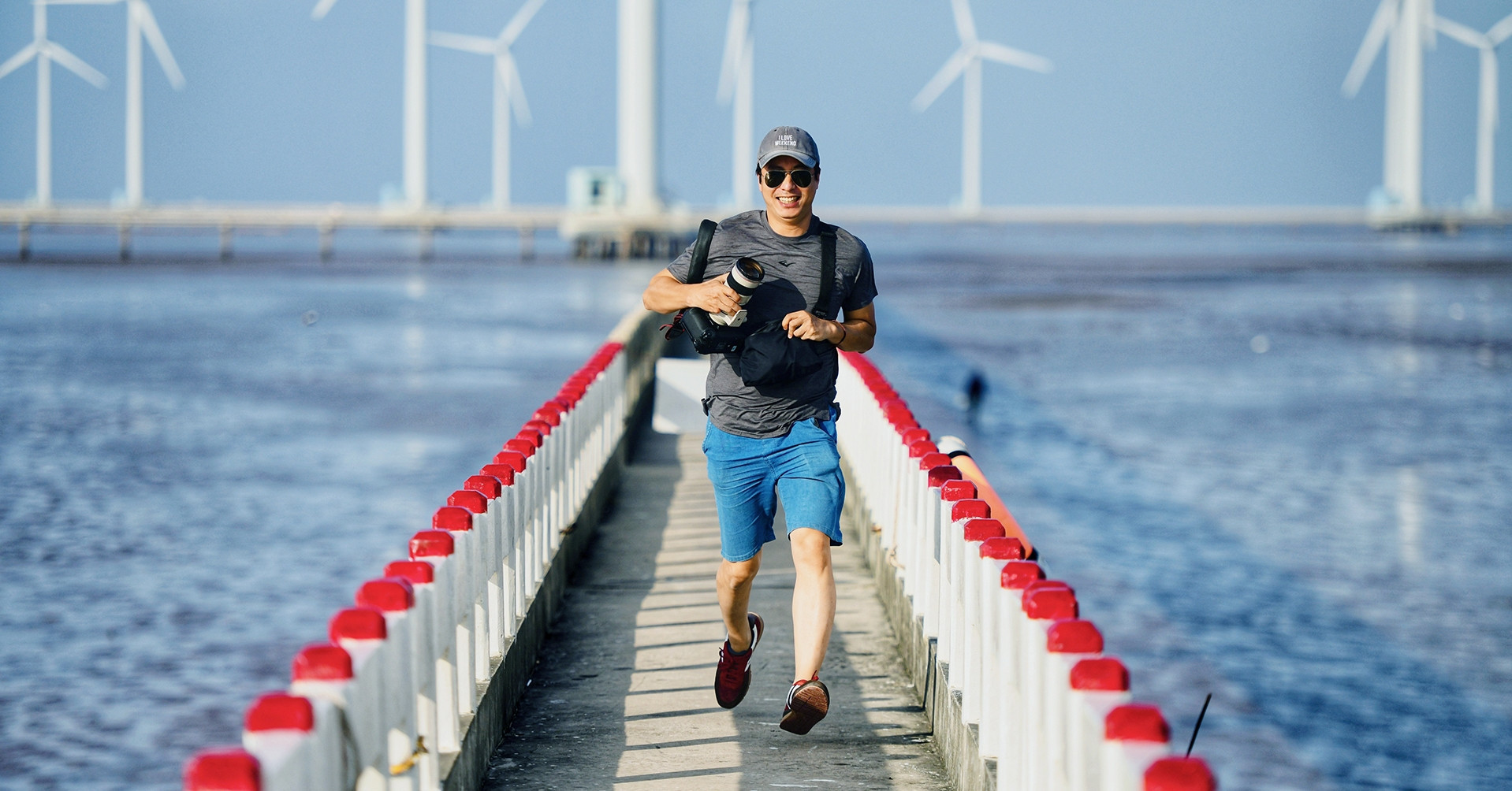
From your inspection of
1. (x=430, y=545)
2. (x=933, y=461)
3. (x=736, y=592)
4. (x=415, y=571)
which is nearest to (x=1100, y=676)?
(x=415, y=571)

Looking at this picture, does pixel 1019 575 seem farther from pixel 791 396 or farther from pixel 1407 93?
pixel 1407 93

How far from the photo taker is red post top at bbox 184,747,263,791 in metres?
2.94

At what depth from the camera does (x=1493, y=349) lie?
42.9m

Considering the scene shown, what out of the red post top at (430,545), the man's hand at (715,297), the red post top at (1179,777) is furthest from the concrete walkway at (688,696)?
the red post top at (1179,777)

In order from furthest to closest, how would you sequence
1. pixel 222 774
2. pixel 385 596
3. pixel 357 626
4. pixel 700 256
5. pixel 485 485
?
pixel 485 485 → pixel 700 256 → pixel 385 596 → pixel 357 626 → pixel 222 774

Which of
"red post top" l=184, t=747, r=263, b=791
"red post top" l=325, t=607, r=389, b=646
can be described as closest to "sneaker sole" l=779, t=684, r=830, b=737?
"red post top" l=325, t=607, r=389, b=646

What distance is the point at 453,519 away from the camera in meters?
5.29

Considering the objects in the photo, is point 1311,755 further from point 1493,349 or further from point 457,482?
point 1493,349

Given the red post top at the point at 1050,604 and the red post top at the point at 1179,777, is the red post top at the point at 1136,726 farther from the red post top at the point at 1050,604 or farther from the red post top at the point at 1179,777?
the red post top at the point at 1050,604

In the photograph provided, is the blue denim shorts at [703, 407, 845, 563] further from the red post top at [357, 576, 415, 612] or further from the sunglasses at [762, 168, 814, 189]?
the red post top at [357, 576, 415, 612]

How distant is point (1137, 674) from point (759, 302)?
20.9 feet

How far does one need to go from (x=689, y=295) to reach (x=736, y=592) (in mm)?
1201

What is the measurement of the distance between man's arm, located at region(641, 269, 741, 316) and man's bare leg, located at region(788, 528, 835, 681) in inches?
34.6

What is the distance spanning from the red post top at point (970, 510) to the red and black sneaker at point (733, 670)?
0.94m
